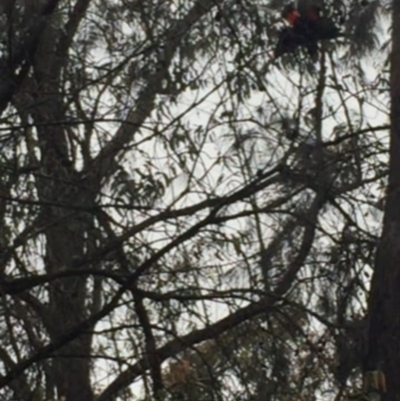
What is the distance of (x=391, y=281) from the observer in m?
6.70

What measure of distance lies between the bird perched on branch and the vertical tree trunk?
1.59 ft

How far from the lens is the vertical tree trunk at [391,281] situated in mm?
6473

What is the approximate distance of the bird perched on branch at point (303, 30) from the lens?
19.6 ft

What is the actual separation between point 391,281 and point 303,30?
1301 mm

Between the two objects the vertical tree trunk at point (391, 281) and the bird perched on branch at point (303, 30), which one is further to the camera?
the vertical tree trunk at point (391, 281)

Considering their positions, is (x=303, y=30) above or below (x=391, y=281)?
above

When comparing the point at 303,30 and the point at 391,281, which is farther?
the point at 391,281

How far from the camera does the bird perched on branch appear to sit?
5.96 metres

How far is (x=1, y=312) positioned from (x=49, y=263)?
277 mm

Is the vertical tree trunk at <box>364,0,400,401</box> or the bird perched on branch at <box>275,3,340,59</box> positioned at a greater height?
the bird perched on branch at <box>275,3,340,59</box>

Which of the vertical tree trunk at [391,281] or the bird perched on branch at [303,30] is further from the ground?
the bird perched on branch at [303,30]

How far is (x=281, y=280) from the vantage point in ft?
20.7

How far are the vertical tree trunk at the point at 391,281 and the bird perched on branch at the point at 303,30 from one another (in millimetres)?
483

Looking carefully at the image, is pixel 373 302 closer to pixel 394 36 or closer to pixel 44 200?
pixel 394 36
